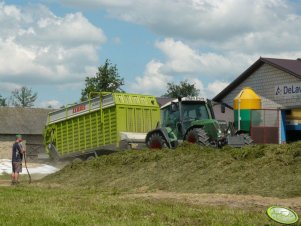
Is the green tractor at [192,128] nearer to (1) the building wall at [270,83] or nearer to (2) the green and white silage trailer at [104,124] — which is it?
(2) the green and white silage trailer at [104,124]

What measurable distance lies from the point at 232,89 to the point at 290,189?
27.3 m

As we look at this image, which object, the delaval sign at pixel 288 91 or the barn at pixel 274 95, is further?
the delaval sign at pixel 288 91

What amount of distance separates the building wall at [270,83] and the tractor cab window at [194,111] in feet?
43.2

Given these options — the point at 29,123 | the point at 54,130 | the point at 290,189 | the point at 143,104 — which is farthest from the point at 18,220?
the point at 29,123

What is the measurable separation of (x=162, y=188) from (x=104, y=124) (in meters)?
10.1

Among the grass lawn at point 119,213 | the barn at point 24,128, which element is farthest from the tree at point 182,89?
the grass lawn at point 119,213

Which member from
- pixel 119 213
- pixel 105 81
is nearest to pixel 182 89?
pixel 105 81

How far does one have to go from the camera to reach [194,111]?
74.8 ft

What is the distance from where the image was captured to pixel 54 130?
2983 cm

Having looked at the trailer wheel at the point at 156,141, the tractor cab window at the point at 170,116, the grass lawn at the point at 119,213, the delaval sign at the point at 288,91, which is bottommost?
the grass lawn at the point at 119,213

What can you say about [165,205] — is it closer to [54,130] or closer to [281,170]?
[281,170]

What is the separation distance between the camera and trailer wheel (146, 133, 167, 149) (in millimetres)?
22375

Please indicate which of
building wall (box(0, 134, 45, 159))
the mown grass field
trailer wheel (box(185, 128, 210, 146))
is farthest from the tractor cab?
building wall (box(0, 134, 45, 159))

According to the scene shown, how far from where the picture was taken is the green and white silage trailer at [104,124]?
25688 mm
